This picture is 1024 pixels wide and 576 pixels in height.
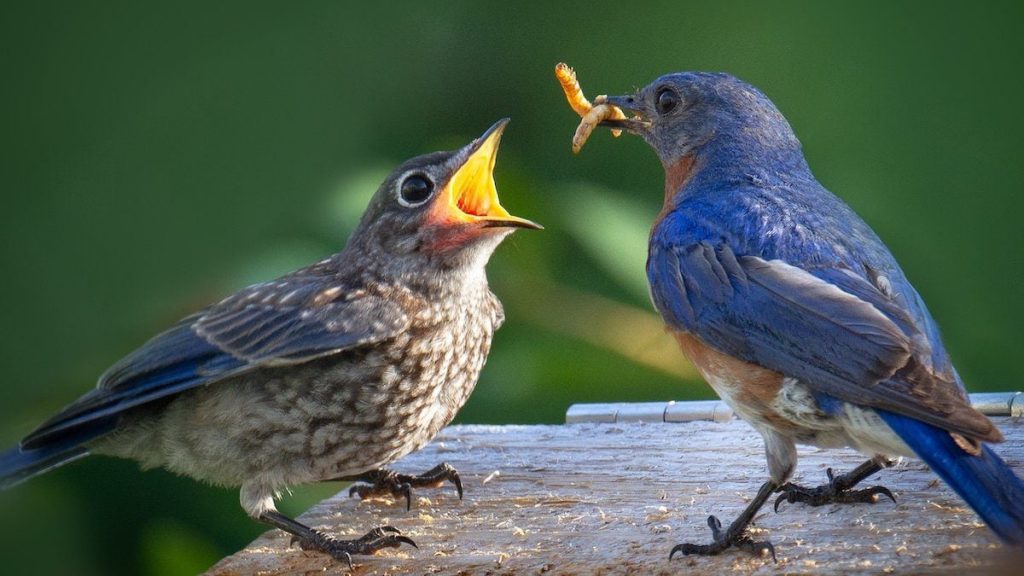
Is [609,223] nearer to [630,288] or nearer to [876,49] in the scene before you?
[630,288]

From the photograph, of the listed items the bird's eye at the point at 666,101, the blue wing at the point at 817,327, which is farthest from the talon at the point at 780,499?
the bird's eye at the point at 666,101

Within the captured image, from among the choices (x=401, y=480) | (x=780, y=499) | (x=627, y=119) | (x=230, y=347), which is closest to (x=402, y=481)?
(x=401, y=480)

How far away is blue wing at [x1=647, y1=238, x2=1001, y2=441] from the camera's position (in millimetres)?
3594

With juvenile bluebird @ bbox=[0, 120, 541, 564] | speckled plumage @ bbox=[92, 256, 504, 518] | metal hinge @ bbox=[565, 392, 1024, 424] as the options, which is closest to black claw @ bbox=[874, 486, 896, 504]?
metal hinge @ bbox=[565, 392, 1024, 424]

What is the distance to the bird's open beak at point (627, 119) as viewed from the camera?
5.24 m

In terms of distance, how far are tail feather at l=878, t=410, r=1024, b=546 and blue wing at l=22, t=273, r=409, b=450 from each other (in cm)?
169

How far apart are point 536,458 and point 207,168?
10.7ft

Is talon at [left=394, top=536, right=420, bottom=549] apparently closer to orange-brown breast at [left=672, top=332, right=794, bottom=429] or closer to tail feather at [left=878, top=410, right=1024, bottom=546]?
orange-brown breast at [left=672, top=332, right=794, bottom=429]

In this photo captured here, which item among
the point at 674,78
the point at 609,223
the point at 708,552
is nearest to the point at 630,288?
the point at 609,223

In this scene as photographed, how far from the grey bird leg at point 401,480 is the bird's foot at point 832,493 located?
1.05m

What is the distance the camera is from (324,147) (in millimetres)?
7473

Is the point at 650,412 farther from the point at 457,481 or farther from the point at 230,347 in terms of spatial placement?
the point at 230,347

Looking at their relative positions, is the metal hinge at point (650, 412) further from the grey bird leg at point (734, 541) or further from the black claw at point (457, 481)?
the grey bird leg at point (734, 541)

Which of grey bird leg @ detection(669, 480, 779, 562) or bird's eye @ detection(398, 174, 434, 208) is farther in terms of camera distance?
bird's eye @ detection(398, 174, 434, 208)
